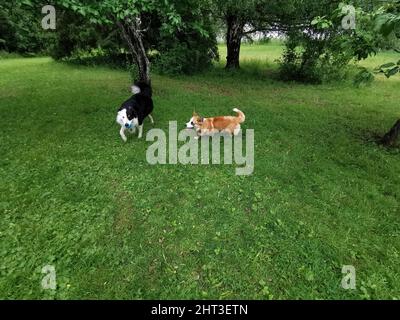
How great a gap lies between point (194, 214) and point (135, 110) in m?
3.02

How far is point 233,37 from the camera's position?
15.1 m

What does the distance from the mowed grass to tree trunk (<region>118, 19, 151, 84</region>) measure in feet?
7.59

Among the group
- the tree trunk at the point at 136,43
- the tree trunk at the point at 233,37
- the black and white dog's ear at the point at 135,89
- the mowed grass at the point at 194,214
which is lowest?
the mowed grass at the point at 194,214

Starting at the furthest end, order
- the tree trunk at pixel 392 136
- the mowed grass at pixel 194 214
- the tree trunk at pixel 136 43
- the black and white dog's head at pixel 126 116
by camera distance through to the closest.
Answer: the tree trunk at pixel 136 43 → the tree trunk at pixel 392 136 → the black and white dog's head at pixel 126 116 → the mowed grass at pixel 194 214

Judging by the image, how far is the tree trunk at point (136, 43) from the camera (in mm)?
8766

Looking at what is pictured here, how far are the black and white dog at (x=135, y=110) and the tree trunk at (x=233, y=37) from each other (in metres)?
9.57

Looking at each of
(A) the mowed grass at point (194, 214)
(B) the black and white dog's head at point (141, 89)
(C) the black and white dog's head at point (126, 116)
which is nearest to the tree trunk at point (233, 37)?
(A) the mowed grass at point (194, 214)

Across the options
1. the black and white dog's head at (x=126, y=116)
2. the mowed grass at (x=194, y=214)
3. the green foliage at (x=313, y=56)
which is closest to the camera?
the mowed grass at (x=194, y=214)

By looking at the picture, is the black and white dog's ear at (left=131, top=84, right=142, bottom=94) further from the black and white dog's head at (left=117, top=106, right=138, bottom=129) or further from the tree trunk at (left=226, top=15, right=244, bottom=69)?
the tree trunk at (left=226, top=15, right=244, bottom=69)

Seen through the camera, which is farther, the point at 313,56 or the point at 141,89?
the point at 313,56

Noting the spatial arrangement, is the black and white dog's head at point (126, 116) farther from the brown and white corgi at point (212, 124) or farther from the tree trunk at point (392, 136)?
the tree trunk at point (392, 136)

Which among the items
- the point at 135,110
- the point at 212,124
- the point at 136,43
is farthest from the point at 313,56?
the point at 135,110

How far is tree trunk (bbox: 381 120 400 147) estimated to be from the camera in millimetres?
6594

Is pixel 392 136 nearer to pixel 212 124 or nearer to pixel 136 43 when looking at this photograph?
pixel 212 124
